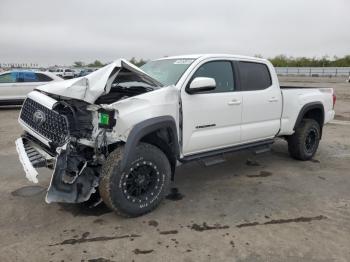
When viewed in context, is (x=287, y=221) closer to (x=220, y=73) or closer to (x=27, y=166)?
(x=220, y=73)

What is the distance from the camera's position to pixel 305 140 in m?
6.85

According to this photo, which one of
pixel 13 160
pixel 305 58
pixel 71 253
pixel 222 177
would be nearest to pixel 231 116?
pixel 222 177

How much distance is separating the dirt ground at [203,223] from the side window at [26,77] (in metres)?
9.17

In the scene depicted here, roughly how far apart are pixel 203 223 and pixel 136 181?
88cm

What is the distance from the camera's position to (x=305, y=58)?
341ft

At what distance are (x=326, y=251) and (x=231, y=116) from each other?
88.3 inches

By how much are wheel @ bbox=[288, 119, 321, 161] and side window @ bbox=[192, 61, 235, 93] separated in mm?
2040

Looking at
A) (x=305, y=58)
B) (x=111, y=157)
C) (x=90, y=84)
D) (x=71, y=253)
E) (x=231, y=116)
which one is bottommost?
(x=71, y=253)

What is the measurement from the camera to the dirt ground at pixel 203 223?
11.6 ft

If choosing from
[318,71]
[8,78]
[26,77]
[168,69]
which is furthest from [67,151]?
[318,71]

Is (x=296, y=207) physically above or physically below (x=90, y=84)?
below

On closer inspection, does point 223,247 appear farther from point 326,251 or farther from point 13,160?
point 13,160

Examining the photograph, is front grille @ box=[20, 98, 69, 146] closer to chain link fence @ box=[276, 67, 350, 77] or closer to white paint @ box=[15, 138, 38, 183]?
white paint @ box=[15, 138, 38, 183]

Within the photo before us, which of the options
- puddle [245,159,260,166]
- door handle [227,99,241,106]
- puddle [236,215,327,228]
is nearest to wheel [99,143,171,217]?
puddle [236,215,327,228]
